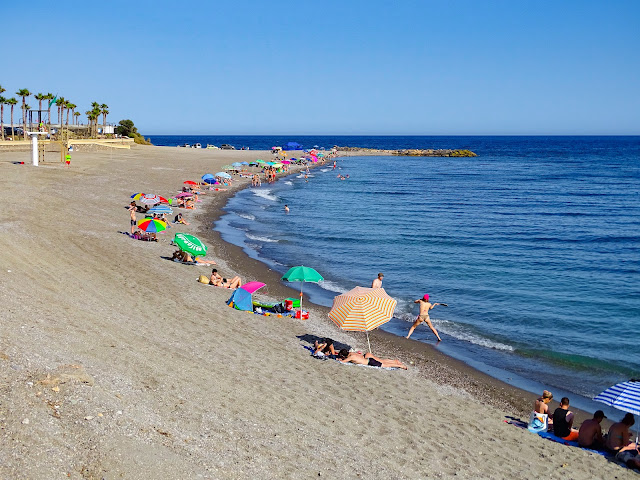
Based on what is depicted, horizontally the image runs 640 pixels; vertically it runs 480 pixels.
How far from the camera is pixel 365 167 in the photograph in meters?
92.9

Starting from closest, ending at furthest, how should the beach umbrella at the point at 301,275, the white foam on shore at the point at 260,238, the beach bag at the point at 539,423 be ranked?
the beach bag at the point at 539,423
the beach umbrella at the point at 301,275
the white foam on shore at the point at 260,238

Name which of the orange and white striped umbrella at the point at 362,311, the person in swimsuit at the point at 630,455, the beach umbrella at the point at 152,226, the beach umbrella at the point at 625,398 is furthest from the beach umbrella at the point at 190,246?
the person in swimsuit at the point at 630,455

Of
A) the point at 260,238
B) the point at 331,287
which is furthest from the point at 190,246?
the point at 260,238

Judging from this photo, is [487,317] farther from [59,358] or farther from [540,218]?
[540,218]

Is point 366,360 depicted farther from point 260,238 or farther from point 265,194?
point 265,194

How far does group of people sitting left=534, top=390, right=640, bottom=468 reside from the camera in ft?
33.0

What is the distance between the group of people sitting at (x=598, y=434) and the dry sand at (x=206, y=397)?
35cm

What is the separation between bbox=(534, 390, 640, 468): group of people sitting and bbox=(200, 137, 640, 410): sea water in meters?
3.11

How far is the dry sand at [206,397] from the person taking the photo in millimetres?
8086

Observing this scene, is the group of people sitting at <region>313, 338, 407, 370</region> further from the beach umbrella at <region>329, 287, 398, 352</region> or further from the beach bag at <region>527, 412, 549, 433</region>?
the beach bag at <region>527, 412, 549, 433</region>

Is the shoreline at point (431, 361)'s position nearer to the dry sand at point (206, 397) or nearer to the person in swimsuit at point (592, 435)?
the dry sand at point (206, 397)

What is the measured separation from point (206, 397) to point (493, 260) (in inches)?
764

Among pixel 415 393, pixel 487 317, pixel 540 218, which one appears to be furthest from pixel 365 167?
pixel 415 393

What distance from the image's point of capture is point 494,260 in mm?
26859
